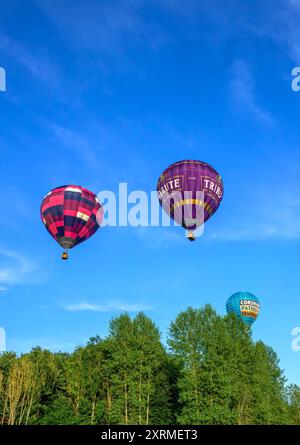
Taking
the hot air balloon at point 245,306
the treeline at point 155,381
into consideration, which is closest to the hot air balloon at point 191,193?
the treeline at point 155,381

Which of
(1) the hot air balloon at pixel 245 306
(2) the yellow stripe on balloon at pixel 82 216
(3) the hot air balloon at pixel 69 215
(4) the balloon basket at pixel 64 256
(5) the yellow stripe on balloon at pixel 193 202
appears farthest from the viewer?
(1) the hot air balloon at pixel 245 306

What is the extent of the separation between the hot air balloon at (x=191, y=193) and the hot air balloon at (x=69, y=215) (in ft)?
24.7

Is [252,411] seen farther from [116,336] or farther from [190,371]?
[116,336]

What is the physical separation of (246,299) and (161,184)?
Result: 43351mm

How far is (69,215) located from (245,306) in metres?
47.6

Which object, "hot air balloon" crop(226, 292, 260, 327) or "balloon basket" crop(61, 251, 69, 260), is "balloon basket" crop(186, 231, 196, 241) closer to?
"balloon basket" crop(61, 251, 69, 260)

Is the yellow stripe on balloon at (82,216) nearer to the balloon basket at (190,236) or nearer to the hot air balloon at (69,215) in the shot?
the hot air balloon at (69,215)

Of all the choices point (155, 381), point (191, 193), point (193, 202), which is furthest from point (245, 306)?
point (191, 193)

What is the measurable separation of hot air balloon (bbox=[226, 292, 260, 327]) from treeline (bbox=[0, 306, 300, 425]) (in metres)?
21.0

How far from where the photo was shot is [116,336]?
56.9 m

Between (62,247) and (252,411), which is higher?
(62,247)

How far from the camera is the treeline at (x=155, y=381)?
48.1m

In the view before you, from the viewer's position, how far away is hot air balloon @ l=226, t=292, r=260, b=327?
85.0 m
